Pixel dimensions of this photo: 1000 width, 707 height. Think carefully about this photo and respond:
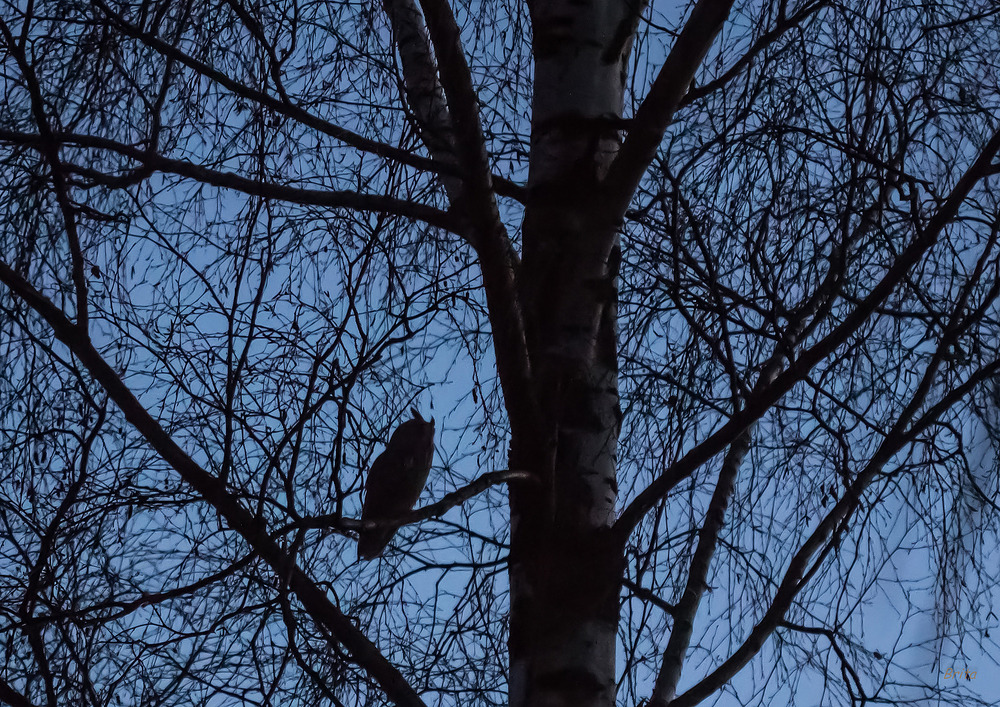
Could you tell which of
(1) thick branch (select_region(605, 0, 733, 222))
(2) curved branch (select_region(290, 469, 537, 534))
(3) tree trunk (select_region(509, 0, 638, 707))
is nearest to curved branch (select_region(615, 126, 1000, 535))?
(3) tree trunk (select_region(509, 0, 638, 707))

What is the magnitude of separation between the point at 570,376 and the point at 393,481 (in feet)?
2.02

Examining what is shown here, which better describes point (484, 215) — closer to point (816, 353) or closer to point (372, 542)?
point (816, 353)

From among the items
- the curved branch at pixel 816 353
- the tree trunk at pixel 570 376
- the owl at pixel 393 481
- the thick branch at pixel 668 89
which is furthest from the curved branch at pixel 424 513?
the thick branch at pixel 668 89

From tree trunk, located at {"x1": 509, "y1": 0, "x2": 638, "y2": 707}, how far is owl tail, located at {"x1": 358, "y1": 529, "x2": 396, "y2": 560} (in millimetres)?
467

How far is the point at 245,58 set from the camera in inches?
121

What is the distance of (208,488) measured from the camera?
2.33m

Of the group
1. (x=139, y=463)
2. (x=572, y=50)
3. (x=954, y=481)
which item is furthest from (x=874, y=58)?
(x=139, y=463)

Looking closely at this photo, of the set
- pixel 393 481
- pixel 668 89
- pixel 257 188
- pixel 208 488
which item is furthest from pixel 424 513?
pixel 668 89

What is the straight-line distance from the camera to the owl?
292cm

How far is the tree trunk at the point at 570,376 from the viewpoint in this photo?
2.34 m

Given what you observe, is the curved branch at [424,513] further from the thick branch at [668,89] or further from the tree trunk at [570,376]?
the thick branch at [668,89]

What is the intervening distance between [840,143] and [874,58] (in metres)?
0.42

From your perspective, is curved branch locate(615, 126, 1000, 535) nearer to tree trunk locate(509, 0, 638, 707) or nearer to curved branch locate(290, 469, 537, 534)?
tree trunk locate(509, 0, 638, 707)

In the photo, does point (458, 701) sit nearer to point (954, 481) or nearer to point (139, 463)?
point (139, 463)
